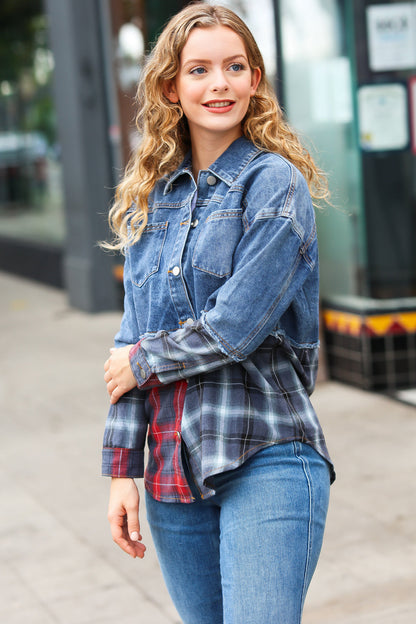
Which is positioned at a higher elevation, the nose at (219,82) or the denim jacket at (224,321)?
the nose at (219,82)

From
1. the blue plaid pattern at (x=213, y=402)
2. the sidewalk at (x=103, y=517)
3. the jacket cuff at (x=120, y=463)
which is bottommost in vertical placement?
the sidewalk at (x=103, y=517)

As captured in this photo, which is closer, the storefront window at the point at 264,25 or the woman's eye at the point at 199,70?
the woman's eye at the point at 199,70

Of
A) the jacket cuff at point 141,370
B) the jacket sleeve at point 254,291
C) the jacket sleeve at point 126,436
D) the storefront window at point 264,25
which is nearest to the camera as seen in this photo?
the jacket sleeve at point 254,291

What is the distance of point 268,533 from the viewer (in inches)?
71.6

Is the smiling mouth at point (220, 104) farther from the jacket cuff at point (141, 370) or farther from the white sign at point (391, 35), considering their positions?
the white sign at point (391, 35)

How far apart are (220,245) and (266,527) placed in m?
0.58

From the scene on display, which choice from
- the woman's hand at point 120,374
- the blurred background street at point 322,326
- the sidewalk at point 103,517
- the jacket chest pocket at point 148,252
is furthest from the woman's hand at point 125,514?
the sidewalk at point 103,517

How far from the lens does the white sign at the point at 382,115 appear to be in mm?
5598

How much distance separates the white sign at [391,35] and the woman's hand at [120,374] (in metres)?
4.10

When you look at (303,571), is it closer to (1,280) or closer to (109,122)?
(109,122)

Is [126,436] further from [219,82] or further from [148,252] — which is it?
[219,82]

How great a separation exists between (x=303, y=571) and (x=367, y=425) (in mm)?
3426

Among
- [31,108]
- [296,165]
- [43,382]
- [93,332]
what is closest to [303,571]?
[296,165]

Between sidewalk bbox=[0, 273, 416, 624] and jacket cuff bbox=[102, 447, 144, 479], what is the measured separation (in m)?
1.42
